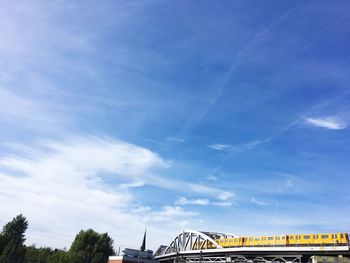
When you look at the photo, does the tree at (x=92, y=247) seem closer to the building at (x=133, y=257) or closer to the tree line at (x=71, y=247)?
the tree line at (x=71, y=247)

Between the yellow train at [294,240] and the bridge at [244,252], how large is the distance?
1.99ft

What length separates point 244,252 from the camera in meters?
70.8

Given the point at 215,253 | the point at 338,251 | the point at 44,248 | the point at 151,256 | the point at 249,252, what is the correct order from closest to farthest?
the point at 338,251 → the point at 249,252 → the point at 215,253 → the point at 151,256 → the point at 44,248

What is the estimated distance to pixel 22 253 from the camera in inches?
5458

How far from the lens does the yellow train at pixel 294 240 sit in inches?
2007

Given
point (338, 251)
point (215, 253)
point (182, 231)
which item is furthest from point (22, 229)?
point (338, 251)

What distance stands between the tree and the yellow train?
60.2 m

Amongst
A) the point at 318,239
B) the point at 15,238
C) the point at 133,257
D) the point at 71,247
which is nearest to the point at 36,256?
the point at 15,238

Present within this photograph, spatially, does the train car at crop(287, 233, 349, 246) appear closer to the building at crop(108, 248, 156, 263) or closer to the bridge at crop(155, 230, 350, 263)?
the bridge at crop(155, 230, 350, 263)

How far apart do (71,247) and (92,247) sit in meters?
7.73

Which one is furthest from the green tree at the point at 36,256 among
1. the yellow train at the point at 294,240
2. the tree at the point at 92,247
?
the yellow train at the point at 294,240

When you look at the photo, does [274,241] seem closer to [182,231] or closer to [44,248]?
[182,231]

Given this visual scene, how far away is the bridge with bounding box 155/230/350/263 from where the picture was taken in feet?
175

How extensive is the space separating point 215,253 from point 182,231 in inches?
1292
